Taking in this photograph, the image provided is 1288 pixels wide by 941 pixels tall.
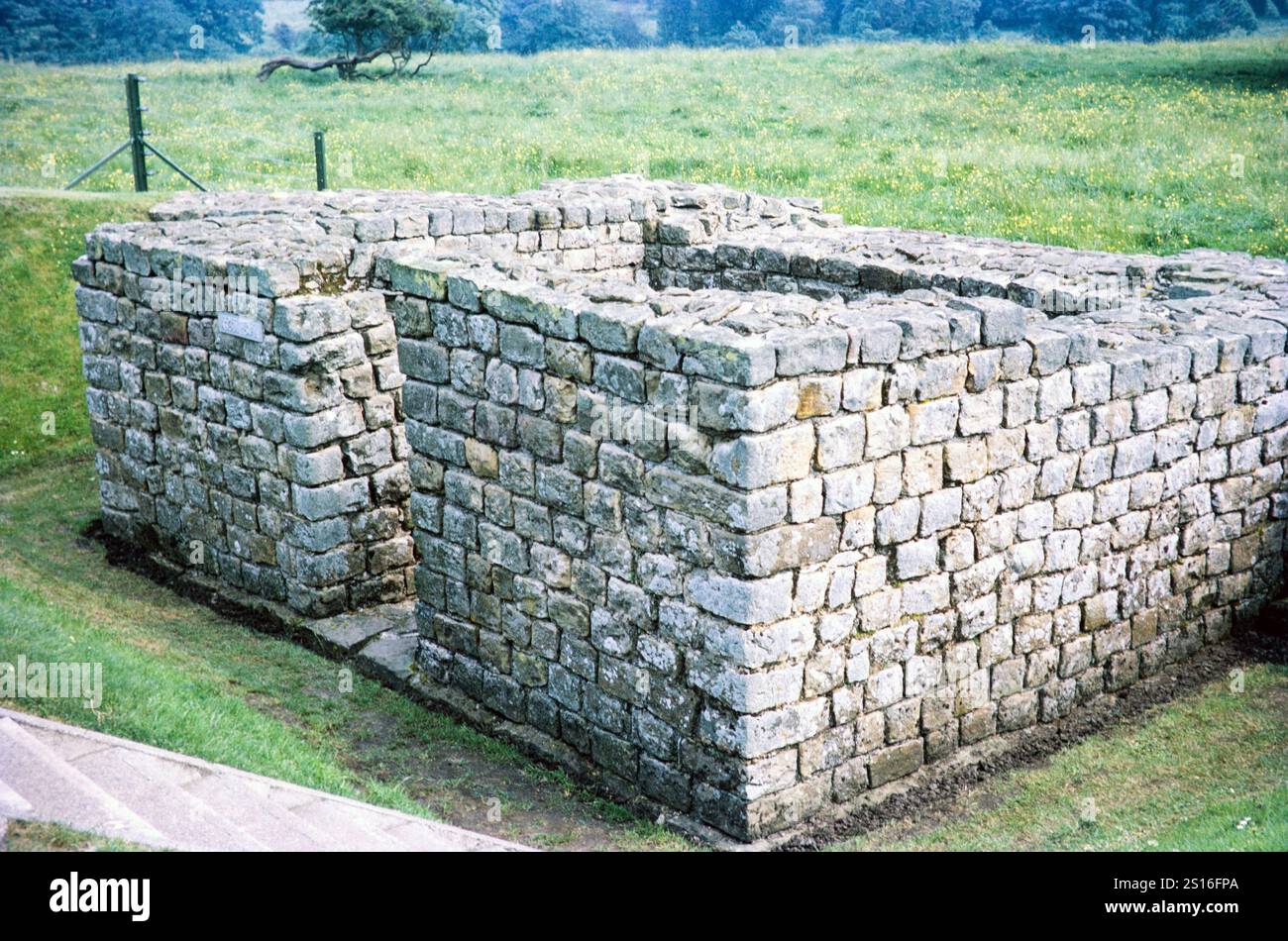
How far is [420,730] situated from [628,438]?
9.68 ft

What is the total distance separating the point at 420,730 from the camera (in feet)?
30.6

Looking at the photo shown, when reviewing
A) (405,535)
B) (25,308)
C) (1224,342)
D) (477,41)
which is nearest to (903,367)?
(1224,342)

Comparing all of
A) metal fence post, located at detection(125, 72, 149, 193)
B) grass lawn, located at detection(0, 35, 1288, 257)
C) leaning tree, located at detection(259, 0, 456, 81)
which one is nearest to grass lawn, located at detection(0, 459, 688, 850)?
metal fence post, located at detection(125, 72, 149, 193)

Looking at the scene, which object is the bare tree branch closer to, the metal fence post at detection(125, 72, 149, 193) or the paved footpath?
the metal fence post at detection(125, 72, 149, 193)

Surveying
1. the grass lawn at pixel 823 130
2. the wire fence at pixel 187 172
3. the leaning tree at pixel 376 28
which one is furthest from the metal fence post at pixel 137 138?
the leaning tree at pixel 376 28

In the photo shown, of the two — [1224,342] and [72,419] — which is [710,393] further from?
[72,419]

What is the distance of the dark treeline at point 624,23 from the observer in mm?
45094

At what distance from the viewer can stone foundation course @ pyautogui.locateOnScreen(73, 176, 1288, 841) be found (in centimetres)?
741

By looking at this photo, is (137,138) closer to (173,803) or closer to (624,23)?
(173,803)

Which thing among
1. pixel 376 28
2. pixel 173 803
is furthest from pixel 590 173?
pixel 376 28

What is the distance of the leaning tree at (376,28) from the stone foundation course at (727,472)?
27.7 meters

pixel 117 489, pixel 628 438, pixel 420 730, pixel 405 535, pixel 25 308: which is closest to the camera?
pixel 628 438

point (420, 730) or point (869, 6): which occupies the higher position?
point (869, 6)

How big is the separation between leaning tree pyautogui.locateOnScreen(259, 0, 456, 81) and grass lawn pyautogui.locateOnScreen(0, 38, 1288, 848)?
1120 millimetres
